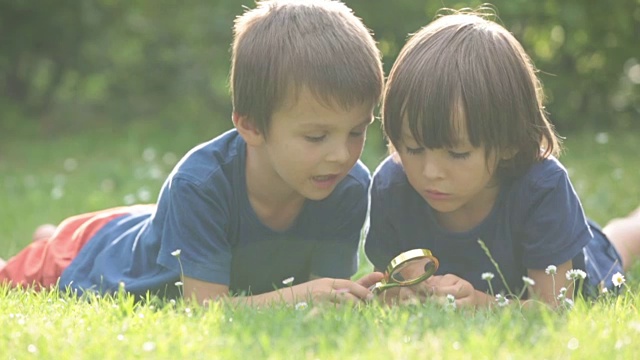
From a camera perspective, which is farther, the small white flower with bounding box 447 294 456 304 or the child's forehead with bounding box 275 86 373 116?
the child's forehead with bounding box 275 86 373 116

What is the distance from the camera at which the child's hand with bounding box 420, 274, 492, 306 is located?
139 inches

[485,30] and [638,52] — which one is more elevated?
[485,30]

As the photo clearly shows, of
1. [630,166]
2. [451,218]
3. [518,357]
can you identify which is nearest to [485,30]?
[451,218]

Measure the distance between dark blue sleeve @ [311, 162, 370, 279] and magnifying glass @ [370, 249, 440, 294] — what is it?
1.09 ft

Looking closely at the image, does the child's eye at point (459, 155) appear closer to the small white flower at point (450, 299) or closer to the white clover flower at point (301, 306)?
the small white flower at point (450, 299)

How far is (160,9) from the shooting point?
35.7 ft

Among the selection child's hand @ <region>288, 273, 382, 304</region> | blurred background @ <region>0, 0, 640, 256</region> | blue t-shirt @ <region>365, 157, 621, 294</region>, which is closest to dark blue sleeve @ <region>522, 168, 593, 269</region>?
blue t-shirt @ <region>365, 157, 621, 294</region>

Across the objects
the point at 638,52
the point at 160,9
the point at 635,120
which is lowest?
the point at 635,120

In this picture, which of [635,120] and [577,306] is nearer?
[577,306]

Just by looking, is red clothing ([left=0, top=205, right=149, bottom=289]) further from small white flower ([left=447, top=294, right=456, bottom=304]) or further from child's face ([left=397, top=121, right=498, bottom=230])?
small white flower ([left=447, top=294, right=456, bottom=304])

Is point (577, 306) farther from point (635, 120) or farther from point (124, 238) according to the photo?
point (635, 120)

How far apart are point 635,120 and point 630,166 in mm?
2804

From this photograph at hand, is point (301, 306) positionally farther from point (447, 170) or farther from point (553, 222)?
point (553, 222)

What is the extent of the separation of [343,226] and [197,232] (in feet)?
2.03
